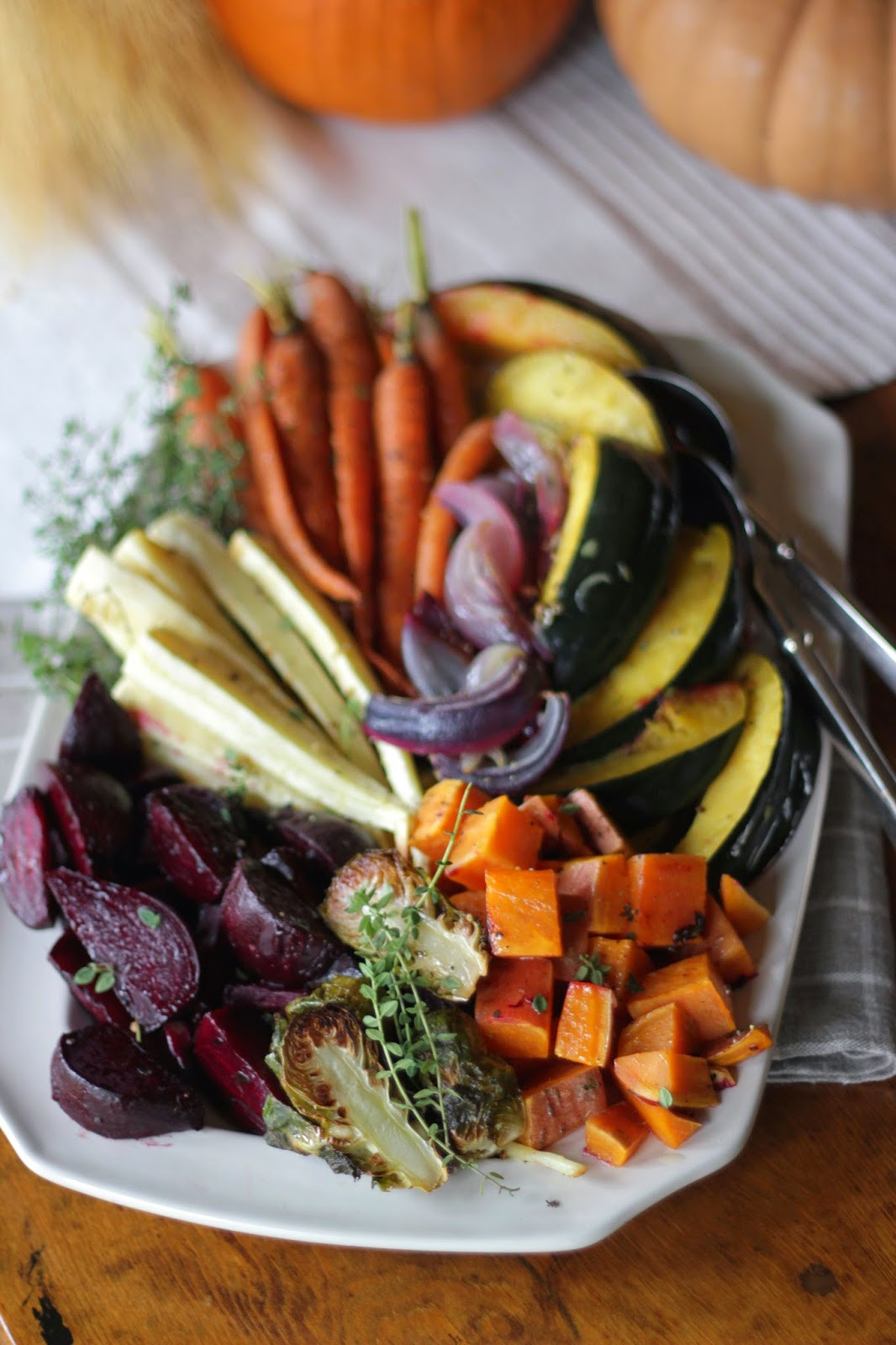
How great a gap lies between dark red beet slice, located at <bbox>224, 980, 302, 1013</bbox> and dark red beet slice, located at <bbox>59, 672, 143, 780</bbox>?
0.43m

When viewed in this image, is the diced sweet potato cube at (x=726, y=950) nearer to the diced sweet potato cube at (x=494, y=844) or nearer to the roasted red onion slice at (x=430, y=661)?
the diced sweet potato cube at (x=494, y=844)

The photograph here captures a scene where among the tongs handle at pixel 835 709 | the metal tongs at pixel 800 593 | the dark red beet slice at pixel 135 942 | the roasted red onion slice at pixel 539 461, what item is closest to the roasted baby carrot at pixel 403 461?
the roasted red onion slice at pixel 539 461

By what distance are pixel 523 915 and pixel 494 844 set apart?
100 mm

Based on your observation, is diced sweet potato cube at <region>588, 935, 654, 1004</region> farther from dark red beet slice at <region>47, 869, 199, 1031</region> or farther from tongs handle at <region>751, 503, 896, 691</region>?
tongs handle at <region>751, 503, 896, 691</region>

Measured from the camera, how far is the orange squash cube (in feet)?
4.67

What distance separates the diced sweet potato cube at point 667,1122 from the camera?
4.69 feet

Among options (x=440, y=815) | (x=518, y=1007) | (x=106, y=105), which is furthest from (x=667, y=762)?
(x=106, y=105)

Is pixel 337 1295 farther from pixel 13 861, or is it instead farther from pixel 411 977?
pixel 13 861

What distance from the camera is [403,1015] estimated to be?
4.72 ft

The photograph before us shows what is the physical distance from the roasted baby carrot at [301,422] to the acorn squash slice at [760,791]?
2.64 ft

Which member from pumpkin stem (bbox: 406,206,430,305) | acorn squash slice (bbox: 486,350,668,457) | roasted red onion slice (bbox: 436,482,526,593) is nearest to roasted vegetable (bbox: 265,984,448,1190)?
roasted red onion slice (bbox: 436,482,526,593)

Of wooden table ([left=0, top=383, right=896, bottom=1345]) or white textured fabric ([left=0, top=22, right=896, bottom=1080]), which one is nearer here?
wooden table ([left=0, top=383, right=896, bottom=1345])

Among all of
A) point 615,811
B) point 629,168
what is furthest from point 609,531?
point 629,168

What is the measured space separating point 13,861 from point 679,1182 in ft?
3.22
